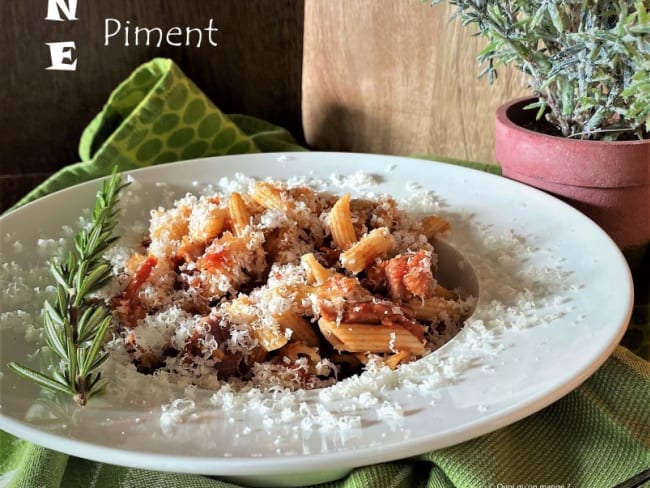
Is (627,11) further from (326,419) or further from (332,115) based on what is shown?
(332,115)

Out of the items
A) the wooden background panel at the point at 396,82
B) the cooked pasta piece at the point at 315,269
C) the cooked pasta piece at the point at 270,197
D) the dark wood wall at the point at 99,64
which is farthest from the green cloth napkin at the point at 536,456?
the dark wood wall at the point at 99,64

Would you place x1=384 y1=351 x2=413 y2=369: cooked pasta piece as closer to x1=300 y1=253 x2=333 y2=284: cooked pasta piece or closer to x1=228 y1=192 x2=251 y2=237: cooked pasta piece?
x1=300 y1=253 x2=333 y2=284: cooked pasta piece

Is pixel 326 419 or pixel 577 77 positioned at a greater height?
pixel 577 77

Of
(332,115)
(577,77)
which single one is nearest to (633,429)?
(577,77)

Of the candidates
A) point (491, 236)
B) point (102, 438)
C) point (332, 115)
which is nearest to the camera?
point (102, 438)

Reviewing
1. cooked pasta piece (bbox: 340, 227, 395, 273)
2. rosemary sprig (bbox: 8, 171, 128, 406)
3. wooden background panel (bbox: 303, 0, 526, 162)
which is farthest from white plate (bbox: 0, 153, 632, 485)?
wooden background panel (bbox: 303, 0, 526, 162)

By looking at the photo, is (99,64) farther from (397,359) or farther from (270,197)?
Result: (397,359)

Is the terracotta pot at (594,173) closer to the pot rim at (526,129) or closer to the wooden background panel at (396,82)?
the pot rim at (526,129)
